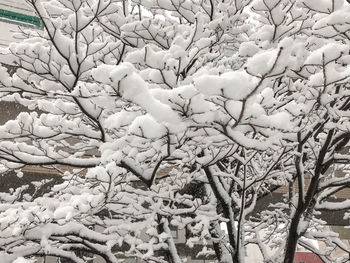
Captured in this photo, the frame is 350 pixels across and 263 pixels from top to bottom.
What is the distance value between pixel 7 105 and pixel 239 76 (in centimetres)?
1064

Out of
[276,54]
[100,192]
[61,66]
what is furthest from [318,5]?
[100,192]

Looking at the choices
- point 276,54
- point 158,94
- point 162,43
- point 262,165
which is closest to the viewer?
point 276,54

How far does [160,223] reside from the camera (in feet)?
13.0

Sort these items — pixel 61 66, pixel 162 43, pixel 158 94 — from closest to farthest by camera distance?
pixel 158 94 < pixel 61 66 < pixel 162 43

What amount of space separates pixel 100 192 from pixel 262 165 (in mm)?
2944

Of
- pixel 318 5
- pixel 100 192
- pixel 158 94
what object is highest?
pixel 318 5

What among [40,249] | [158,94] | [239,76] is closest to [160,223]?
[40,249]

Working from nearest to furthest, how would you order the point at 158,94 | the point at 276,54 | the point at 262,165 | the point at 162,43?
the point at 276,54 < the point at 158,94 < the point at 162,43 < the point at 262,165

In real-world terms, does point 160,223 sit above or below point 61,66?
below

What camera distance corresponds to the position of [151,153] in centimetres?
287

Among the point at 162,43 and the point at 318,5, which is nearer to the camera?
the point at 318,5

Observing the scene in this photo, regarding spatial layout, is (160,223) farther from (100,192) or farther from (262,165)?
(262,165)

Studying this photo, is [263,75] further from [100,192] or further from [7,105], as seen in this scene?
[7,105]

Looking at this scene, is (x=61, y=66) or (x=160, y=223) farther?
(x=160, y=223)
